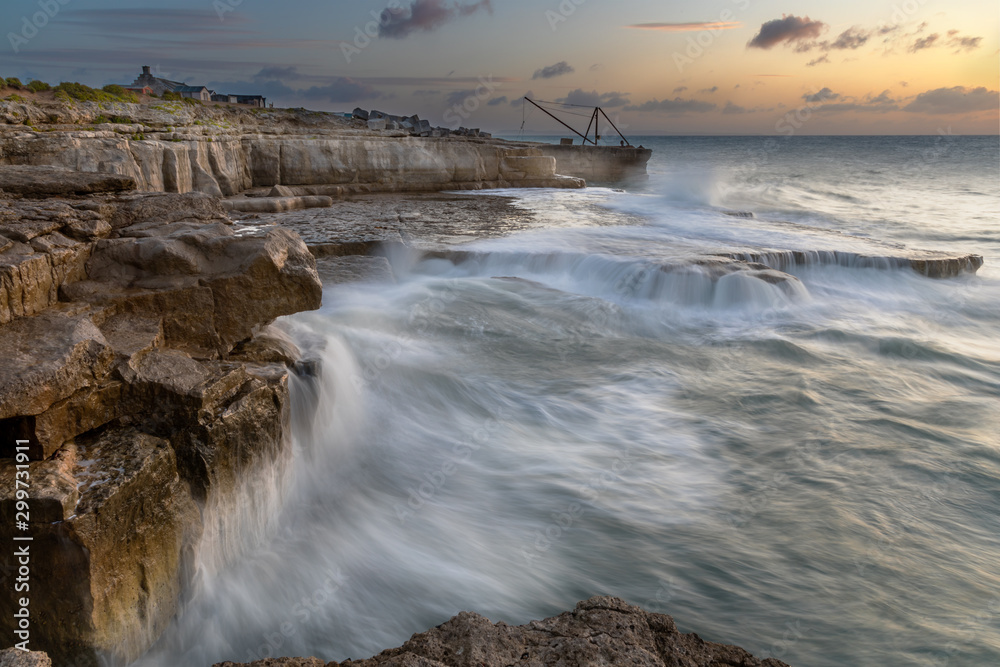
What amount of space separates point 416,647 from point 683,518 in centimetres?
243

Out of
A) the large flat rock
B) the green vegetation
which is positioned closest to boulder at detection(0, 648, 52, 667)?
the large flat rock

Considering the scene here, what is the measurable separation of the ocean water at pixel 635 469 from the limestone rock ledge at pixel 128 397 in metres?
0.41

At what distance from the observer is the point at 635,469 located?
495cm

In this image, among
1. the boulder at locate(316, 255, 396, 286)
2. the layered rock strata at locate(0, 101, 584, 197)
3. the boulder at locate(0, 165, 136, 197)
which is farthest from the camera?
the layered rock strata at locate(0, 101, 584, 197)

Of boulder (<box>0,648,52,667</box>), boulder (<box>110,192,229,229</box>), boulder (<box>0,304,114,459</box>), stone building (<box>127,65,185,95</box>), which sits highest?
stone building (<box>127,65,185,95</box>)

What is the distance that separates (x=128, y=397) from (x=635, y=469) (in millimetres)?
3594

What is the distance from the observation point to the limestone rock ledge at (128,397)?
249 centimetres

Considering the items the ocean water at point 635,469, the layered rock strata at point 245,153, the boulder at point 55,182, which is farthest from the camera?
the layered rock strata at point 245,153

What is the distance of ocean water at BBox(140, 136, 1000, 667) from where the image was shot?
3373 millimetres

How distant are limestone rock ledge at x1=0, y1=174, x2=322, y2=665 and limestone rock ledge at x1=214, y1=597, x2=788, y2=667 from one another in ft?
2.14

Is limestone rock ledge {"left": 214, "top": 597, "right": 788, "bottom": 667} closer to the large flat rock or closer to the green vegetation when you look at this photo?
the large flat rock

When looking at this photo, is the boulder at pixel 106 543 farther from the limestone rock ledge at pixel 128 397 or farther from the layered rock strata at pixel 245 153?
the layered rock strata at pixel 245 153

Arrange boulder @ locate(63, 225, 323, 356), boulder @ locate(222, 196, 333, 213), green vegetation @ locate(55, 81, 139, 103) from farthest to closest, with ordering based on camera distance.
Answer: green vegetation @ locate(55, 81, 139, 103)
boulder @ locate(222, 196, 333, 213)
boulder @ locate(63, 225, 323, 356)

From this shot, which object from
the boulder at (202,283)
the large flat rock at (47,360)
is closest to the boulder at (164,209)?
the boulder at (202,283)
